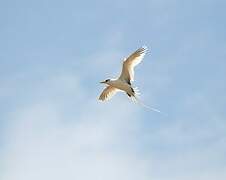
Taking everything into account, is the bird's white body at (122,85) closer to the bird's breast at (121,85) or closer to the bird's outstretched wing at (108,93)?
the bird's breast at (121,85)

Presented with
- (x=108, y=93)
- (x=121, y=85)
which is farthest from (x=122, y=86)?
(x=108, y=93)

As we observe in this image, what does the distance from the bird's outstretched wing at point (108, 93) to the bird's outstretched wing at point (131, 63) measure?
220 cm

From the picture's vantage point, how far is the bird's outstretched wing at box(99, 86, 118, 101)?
52125 mm

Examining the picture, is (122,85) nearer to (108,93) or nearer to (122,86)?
(122,86)

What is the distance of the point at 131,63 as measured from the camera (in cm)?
4922

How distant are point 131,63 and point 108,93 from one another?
3659 mm

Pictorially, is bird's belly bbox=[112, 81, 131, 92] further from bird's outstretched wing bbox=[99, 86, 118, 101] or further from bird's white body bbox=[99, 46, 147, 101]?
bird's outstretched wing bbox=[99, 86, 118, 101]

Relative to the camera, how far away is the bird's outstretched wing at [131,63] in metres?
48.5

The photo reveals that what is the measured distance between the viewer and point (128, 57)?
160ft

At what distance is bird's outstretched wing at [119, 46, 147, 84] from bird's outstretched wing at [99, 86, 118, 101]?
2.20m

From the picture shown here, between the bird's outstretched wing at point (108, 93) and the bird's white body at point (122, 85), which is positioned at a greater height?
the bird's outstretched wing at point (108, 93)

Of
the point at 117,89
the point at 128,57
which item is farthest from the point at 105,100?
the point at 128,57

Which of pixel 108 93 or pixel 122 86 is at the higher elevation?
pixel 108 93

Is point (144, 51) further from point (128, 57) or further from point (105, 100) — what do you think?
point (105, 100)
